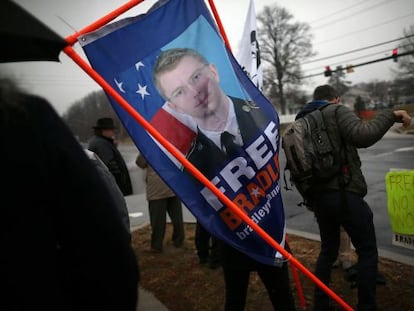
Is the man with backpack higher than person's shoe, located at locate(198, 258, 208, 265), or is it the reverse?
the man with backpack

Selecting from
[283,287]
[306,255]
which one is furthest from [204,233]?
[283,287]

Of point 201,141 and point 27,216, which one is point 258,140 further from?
point 27,216

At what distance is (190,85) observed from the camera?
2.15 metres

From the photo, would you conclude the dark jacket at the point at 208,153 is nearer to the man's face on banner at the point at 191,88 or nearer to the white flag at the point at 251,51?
Result: the man's face on banner at the point at 191,88

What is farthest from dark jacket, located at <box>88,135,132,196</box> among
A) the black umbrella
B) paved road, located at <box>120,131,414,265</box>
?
the black umbrella

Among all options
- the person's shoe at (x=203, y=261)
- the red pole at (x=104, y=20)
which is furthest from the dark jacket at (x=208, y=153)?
the person's shoe at (x=203, y=261)

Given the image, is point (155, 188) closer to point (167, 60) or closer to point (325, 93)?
point (325, 93)

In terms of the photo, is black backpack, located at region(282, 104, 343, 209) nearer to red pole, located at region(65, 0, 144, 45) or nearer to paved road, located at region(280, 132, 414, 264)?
red pole, located at region(65, 0, 144, 45)

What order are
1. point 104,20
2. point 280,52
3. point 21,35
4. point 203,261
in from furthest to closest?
point 280,52
point 203,261
point 104,20
point 21,35

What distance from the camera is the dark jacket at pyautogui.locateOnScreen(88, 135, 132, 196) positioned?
404 centimetres

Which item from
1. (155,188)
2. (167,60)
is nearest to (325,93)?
(167,60)

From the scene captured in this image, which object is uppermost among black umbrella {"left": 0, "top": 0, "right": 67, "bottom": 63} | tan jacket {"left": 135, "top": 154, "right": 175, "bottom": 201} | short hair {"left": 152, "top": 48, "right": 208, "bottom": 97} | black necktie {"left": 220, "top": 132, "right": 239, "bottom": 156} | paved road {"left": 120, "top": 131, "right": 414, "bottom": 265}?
short hair {"left": 152, "top": 48, "right": 208, "bottom": 97}

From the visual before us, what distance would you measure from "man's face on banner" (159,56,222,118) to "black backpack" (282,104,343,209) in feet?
2.81

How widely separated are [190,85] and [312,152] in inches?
44.4
